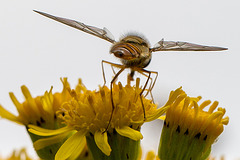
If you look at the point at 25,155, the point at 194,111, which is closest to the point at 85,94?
the point at 194,111

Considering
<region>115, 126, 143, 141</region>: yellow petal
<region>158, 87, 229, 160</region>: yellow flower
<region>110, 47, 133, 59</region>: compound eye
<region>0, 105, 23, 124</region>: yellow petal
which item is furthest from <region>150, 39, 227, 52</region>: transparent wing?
<region>0, 105, 23, 124</region>: yellow petal

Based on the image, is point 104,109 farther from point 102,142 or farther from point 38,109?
Answer: point 38,109

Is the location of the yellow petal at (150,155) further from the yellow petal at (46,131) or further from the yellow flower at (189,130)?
the yellow petal at (46,131)

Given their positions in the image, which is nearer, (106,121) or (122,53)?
(122,53)

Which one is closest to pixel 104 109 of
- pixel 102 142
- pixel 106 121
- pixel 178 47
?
pixel 106 121

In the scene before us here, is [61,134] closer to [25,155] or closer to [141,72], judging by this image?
[141,72]

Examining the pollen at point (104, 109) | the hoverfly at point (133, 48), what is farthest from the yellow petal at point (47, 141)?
the hoverfly at point (133, 48)
